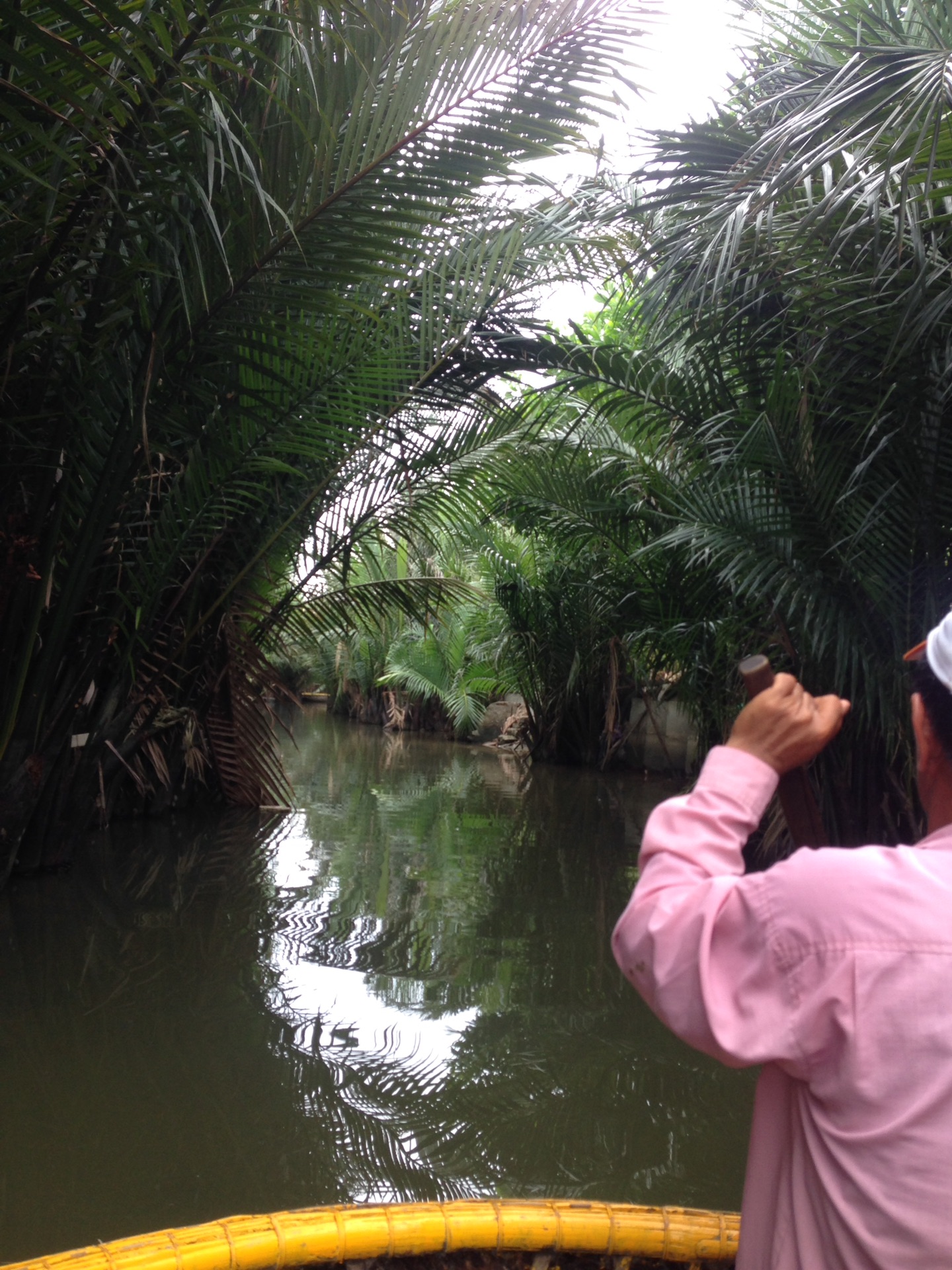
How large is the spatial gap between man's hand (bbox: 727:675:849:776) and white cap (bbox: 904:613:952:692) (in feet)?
0.31

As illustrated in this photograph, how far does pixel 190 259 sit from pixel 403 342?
5.55ft

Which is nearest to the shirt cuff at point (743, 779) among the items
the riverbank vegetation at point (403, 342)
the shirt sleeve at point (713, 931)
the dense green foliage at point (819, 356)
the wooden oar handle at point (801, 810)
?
the shirt sleeve at point (713, 931)

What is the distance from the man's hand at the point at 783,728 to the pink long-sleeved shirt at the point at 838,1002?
0.10 m

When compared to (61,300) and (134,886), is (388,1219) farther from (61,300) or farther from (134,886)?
(134,886)

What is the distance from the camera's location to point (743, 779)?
0.96m

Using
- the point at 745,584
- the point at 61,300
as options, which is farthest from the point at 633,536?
the point at 61,300

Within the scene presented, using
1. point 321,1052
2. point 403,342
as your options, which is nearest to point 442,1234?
point 321,1052

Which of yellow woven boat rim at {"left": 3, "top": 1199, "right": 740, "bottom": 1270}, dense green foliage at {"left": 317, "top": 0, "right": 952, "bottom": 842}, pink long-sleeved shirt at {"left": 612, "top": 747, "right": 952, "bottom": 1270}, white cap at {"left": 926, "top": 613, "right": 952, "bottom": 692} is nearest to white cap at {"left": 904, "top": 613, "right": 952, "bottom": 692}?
white cap at {"left": 926, "top": 613, "right": 952, "bottom": 692}

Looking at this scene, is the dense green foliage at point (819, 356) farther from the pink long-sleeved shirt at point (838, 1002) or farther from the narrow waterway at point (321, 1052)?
the pink long-sleeved shirt at point (838, 1002)

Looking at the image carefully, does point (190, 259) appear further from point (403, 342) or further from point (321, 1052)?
point (321, 1052)

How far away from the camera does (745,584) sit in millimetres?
4113

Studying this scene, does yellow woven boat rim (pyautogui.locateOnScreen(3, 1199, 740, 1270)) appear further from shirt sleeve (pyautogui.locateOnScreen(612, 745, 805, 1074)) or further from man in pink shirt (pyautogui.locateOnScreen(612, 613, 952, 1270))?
shirt sleeve (pyautogui.locateOnScreen(612, 745, 805, 1074))

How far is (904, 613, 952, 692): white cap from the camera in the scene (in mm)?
947

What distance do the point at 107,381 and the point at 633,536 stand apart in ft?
16.5
